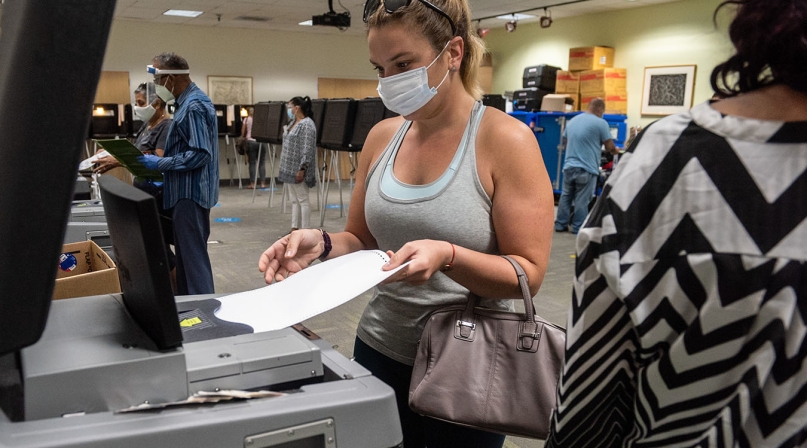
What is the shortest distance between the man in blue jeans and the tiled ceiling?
2690 mm

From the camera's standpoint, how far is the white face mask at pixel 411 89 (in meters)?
1.17

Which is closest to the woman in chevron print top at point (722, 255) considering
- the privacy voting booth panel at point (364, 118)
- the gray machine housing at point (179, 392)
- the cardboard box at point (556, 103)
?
the gray machine housing at point (179, 392)

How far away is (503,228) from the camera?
1.08 meters

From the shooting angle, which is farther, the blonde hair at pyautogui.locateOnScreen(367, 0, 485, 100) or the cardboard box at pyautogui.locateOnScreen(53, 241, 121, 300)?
the cardboard box at pyautogui.locateOnScreen(53, 241, 121, 300)

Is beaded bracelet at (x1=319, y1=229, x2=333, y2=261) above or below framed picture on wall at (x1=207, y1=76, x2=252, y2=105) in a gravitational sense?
below

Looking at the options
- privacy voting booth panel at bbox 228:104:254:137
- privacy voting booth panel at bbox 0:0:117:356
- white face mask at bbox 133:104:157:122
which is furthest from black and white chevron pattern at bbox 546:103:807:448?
privacy voting booth panel at bbox 228:104:254:137

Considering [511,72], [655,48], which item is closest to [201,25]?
[511,72]

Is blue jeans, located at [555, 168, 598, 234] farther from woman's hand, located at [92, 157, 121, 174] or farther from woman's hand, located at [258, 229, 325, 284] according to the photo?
woman's hand, located at [258, 229, 325, 284]

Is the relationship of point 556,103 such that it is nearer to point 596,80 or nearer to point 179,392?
point 596,80

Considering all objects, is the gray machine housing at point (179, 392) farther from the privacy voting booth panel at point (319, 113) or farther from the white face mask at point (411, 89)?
the privacy voting booth panel at point (319, 113)

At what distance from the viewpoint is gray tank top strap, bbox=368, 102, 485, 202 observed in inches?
44.1

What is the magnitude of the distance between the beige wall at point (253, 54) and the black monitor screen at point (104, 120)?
1.03m

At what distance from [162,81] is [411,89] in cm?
264

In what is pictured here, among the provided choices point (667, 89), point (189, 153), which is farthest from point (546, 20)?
point (189, 153)
